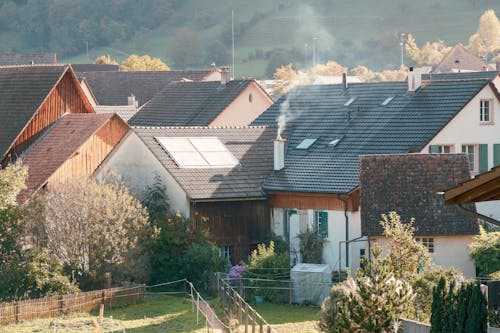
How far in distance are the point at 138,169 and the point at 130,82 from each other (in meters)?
54.7

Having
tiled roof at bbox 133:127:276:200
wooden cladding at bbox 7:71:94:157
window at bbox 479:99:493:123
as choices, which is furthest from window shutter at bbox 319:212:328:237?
wooden cladding at bbox 7:71:94:157

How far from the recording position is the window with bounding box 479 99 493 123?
52.2 metres

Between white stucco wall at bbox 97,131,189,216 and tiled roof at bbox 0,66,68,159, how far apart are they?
840cm

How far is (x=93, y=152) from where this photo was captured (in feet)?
175

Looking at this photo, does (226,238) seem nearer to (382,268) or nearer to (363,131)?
(363,131)

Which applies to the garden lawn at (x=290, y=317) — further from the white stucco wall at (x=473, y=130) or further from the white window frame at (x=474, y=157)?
the white window frame at (x=474, y=157)

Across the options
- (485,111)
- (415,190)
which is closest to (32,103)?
(485,111)

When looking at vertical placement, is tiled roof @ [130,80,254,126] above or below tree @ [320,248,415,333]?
above

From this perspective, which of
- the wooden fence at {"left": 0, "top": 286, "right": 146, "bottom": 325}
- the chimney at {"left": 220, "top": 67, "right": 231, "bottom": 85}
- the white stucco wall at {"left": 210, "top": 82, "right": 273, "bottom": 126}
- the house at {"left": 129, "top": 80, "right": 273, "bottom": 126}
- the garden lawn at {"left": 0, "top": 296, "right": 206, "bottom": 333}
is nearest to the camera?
the garden lawn at {"left": 0, "top": 296, "right": 206, "bottom": 333}

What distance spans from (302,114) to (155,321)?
60.9 feet

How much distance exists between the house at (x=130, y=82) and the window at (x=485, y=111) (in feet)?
164

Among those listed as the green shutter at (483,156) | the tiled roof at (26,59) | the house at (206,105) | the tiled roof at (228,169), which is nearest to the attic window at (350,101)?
the tiled roof at (228,169)

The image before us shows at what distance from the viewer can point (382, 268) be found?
1038 inches

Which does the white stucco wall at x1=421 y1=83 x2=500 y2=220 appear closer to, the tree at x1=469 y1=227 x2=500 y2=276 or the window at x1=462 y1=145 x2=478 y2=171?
the window at x1=462 y1=145 x2=478 y2=171
